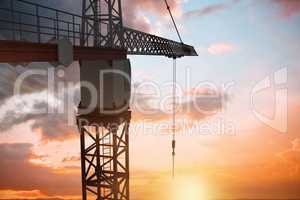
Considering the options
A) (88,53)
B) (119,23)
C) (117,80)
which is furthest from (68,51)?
(119,23)

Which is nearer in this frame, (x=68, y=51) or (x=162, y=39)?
(x=68, y=51)

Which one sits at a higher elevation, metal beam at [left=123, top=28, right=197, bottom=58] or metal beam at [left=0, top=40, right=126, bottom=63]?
metal beam at [left=123, top=28, right=197, bottom=58]

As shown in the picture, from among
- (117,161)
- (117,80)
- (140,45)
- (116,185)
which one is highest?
(140,45)

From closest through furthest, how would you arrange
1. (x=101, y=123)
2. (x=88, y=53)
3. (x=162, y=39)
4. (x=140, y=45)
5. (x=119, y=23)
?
(x=88, y=53) < (x=101, y=123) < (x=119, y=23) < (x=140, y=45) < (x=162, y=39)

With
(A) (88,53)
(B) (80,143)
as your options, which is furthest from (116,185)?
(A) (88,53)

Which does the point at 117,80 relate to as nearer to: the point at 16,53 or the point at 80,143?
the point at 80,143

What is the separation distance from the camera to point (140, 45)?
86.0ft

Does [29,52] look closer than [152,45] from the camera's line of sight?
Yes

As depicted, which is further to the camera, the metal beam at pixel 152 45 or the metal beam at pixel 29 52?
the metal beam at pixel 152 45

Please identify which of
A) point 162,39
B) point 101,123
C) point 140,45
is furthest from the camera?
point 162,39

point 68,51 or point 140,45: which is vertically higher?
point 140,45

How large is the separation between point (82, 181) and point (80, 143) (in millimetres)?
2385

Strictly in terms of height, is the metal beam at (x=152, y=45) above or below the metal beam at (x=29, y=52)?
above

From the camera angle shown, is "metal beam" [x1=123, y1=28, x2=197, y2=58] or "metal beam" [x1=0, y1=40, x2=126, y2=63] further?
"metal beam" [x1=123, y1=28, x2=197, y2=58]
